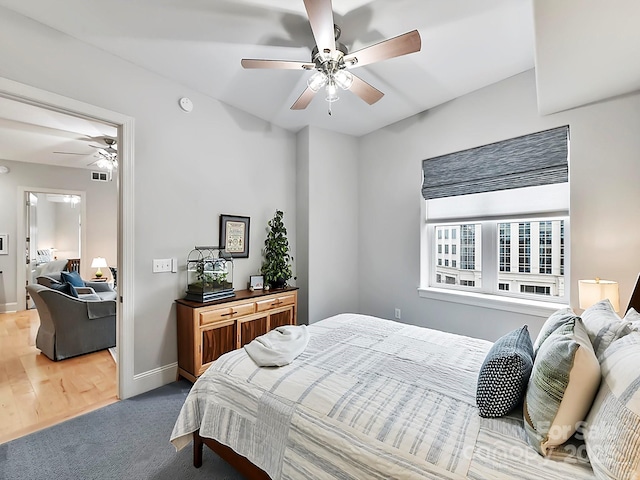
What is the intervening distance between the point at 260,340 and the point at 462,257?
2575mm

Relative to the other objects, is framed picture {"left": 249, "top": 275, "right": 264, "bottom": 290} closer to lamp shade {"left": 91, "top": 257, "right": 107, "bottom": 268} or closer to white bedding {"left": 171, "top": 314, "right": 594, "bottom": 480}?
white bedding {"left": 171, "top": 314, "right": 594, "bottom": 480}

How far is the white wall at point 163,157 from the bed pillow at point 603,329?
9.90 feet

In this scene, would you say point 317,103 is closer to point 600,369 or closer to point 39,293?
point 600,369

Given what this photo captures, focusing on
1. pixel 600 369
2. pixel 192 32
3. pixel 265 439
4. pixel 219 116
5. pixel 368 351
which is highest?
pixel 192 32

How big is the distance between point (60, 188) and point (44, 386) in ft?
15.1

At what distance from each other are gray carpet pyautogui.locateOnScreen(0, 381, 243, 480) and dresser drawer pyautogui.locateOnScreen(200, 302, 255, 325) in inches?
29.8

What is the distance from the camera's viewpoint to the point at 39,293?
326 centimetres

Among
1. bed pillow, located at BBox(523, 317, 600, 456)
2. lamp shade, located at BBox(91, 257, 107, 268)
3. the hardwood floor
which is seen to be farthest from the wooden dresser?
lamp shade, located at BBox(91, 257, 107, 268)

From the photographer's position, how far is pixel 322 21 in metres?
1.68

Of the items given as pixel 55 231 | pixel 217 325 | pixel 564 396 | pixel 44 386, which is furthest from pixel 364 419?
pixel 55 231

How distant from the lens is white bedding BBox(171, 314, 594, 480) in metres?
1.00

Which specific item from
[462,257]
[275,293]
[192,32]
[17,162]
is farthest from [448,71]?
[17,162]

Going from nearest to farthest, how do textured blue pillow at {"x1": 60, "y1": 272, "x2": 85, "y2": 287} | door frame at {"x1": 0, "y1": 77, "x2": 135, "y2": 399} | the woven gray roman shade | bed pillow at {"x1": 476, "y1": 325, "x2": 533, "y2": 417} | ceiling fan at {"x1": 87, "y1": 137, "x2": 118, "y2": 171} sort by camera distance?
bed pillow at {"x1": 476, "y1": 325, "x2": 533, "y2": 417} < door frame at {"x1": 0, "y1": 77, "x2": 135, "y2": 399} < the woven gray roman shade < ceiling fan at {"x1": 87, "y1": 137, "x2": 118, "y2": 171} < textured blue pillow at {"x1": 60, "y1": 272, "x2": 85, "y2": 287}

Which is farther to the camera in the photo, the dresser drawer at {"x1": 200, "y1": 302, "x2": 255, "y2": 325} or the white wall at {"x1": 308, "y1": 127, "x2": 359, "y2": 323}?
the white wall at {"x1": 308, "y1": 127, "x2": 359, "y2": 323}
